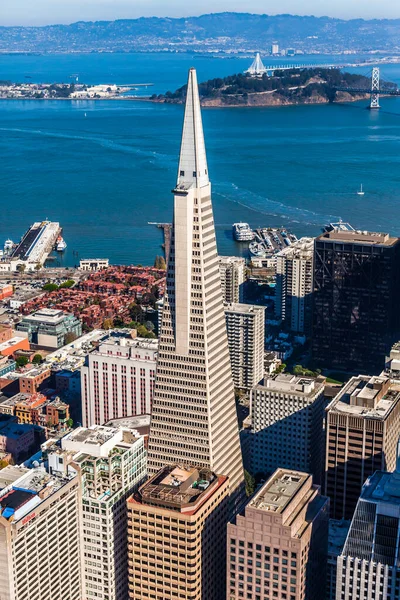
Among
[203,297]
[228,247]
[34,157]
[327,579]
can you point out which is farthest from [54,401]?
[34,157]

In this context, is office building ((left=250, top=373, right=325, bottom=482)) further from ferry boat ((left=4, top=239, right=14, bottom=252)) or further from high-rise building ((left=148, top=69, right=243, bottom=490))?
ferry boat ((left=4, top=239, right=14, bottom=252))

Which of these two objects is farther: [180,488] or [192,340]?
[192,340]

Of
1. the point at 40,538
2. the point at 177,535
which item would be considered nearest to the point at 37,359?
the point at 40,538

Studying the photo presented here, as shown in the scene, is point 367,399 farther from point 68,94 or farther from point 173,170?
point 68,94

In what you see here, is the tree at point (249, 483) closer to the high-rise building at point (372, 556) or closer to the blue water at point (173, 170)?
the high-rise building at point (372, 556)

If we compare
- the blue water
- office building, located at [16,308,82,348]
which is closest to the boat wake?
the blue water
